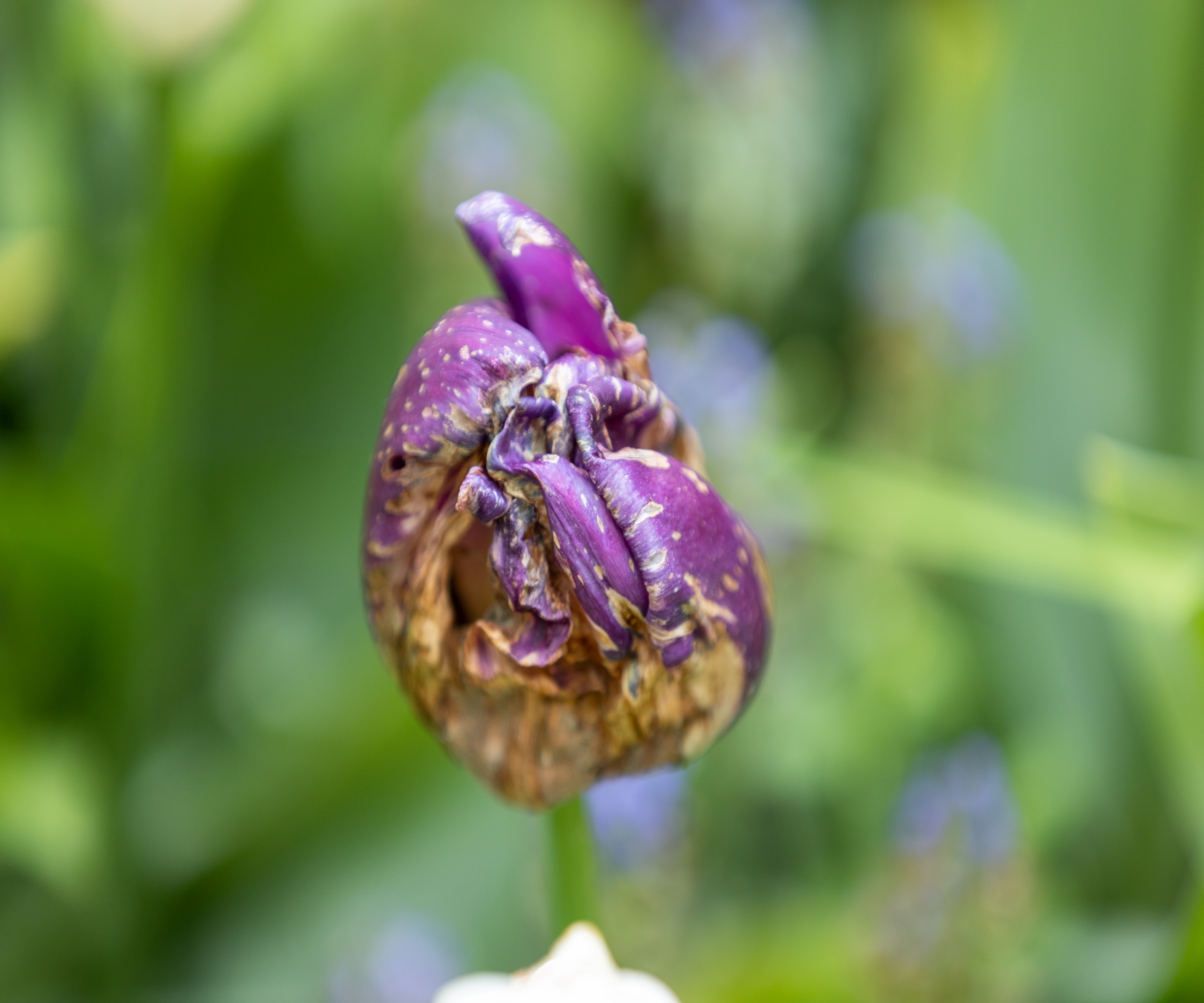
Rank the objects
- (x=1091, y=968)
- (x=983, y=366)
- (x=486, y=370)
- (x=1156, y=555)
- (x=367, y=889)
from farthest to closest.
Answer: (x=983, y=366) → (x=367, y=889) → (x=1091, y=968) → (x=1156, y=555) → (x=486, y=370)

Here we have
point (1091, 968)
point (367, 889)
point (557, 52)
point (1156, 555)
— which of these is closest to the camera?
point (1156, 555)

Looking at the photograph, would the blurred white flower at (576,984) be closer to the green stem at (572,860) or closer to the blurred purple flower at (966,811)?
the green stem at (572,860)

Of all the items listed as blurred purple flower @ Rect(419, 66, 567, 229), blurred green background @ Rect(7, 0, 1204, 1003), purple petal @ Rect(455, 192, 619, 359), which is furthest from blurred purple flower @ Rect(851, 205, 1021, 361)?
purple petal @ Rect(455, 192, 619, 359)

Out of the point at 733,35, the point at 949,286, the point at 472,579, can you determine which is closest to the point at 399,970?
the point at 472,579

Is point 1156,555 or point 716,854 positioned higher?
point 1156,555

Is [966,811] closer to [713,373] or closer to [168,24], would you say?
[713,373]

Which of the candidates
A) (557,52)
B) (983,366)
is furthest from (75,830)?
(557,52)

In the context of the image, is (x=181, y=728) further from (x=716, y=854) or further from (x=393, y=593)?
(x=393, y=593)
